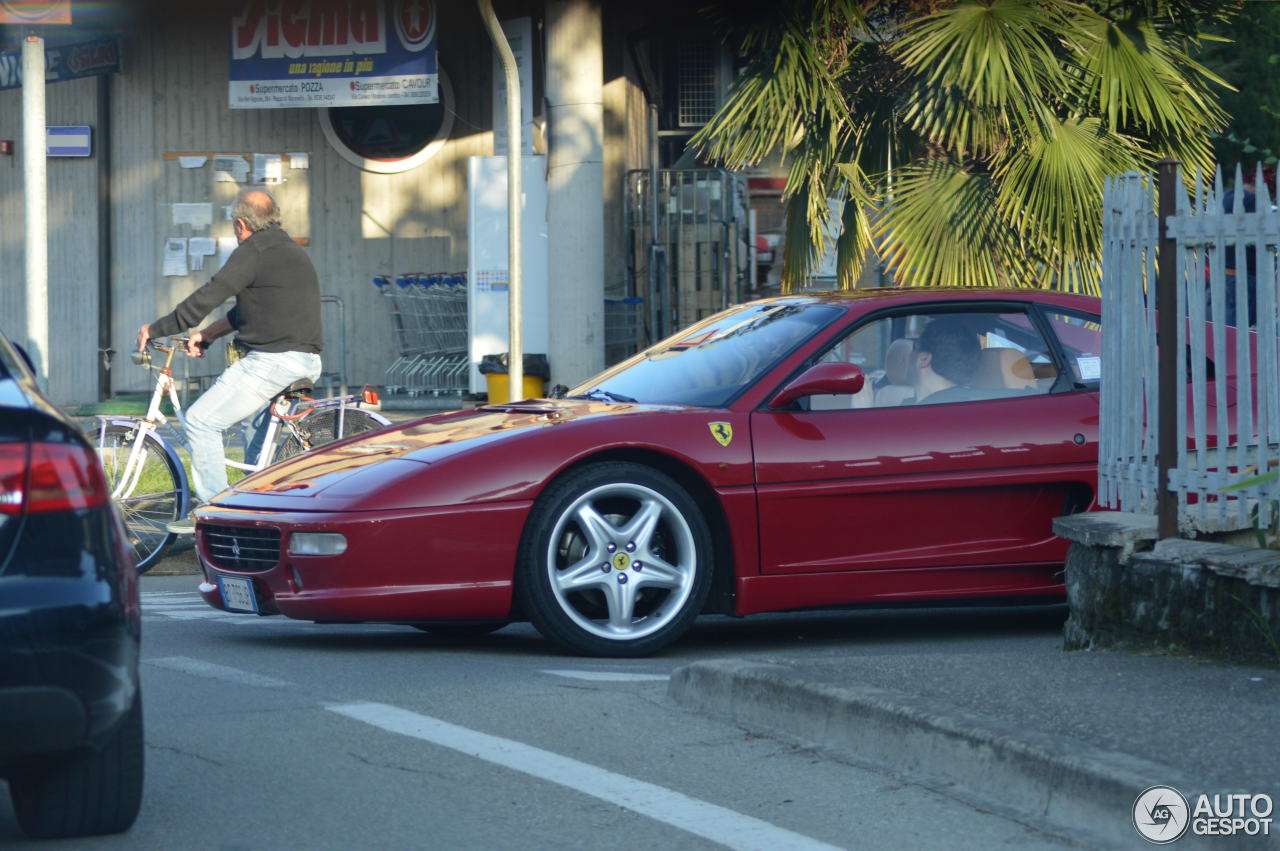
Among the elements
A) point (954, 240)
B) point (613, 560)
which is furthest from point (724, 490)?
point (954, 240)

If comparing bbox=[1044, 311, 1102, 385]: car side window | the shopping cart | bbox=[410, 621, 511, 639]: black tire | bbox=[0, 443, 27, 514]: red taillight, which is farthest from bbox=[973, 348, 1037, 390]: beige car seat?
the shopping cart

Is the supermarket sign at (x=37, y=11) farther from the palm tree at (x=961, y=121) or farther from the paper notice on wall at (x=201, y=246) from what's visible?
the paper notice on wall at (x=201, y=246)

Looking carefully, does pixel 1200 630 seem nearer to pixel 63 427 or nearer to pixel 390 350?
pixel 63 427

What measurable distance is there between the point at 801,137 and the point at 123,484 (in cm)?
513

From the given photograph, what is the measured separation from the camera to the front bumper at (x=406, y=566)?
20.8 ft

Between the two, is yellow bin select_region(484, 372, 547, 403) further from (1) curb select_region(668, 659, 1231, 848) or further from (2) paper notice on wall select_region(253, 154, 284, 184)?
(1) curb select_region(668, 659, 1231, 848)

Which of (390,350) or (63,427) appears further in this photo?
(390,350)

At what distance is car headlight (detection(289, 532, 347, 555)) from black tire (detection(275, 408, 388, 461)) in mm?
3287

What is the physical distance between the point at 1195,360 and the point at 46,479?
377 cm

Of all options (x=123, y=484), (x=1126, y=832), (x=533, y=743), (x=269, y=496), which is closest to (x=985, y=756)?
(x=1126, y=832)

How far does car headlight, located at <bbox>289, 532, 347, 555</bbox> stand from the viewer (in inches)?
250

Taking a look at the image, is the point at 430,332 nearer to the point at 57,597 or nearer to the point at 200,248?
the point at 200,248

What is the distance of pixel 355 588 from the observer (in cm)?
634

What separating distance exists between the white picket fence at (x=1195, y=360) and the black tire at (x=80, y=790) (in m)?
3.50
